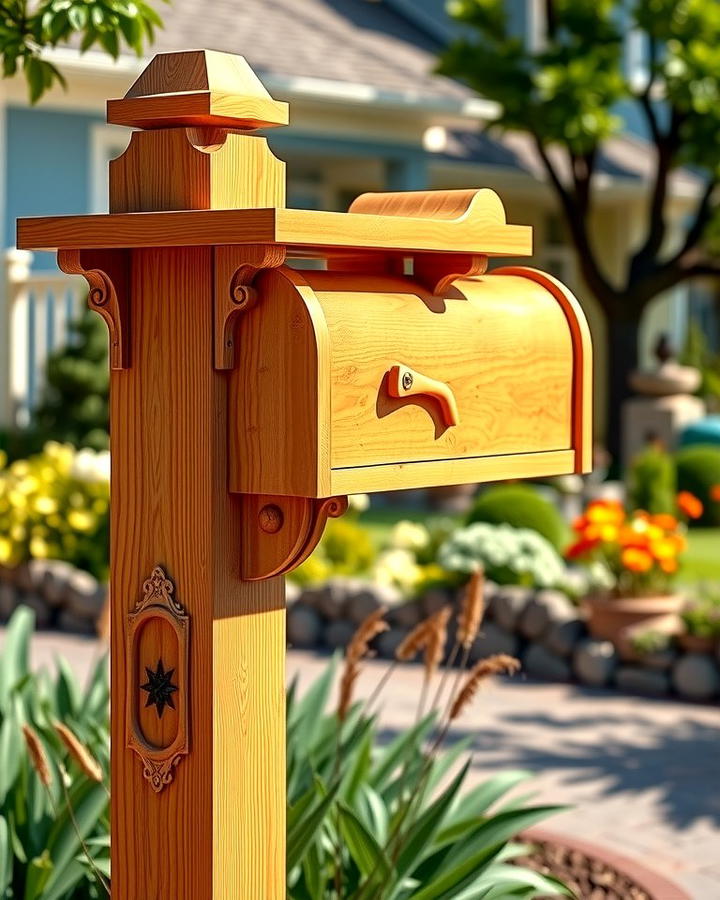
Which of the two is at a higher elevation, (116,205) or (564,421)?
(116,205)

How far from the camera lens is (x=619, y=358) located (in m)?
17.2

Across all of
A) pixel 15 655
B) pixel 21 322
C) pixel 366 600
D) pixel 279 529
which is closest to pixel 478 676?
pixel 279 529

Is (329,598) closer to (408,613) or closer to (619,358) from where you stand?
(408,613)

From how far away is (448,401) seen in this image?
9.88 feet

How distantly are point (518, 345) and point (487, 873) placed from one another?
1.41m

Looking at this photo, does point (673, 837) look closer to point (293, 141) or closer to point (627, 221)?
point (293, 141)

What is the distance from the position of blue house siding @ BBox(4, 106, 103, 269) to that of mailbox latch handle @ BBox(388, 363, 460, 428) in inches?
415

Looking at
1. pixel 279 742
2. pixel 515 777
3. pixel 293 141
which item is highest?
pixel 293 141

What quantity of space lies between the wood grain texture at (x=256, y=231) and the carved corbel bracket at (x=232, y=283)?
6 centimetres

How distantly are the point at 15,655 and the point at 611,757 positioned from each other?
9.02ft

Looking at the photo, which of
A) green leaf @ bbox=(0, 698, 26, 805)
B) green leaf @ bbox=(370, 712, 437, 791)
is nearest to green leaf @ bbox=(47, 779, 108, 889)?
green leaf @ bbox=(0, 698, 26, 805)

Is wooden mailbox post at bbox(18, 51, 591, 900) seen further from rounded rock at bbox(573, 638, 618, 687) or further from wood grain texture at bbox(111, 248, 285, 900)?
rounded rock at bbox(573, 638, 618, 687)

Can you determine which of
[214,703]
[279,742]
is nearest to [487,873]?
[279,742]

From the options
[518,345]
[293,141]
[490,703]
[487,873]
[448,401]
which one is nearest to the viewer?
[448,401]
